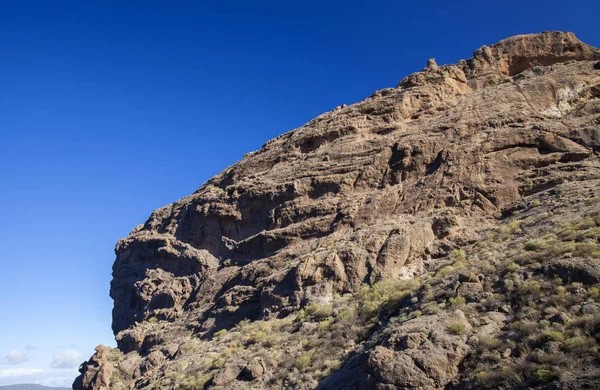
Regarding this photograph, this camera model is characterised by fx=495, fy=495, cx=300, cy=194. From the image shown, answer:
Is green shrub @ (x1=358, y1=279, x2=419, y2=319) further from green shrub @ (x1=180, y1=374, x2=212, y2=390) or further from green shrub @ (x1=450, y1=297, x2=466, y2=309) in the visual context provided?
green shrub @ (x1=180, y1=374, x2=212, y2=390)

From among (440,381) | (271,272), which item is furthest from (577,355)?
(271,272)

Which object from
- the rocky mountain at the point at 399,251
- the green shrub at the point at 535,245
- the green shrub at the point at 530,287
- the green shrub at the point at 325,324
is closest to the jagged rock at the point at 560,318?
the rocky mountain at the point at 399,251

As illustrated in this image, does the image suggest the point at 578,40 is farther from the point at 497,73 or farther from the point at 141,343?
the point at 141,343

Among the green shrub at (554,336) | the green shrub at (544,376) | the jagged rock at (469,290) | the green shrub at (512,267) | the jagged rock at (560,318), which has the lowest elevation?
the green shrub at (544,376)

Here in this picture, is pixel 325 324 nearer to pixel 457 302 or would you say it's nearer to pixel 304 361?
pixel 304 361

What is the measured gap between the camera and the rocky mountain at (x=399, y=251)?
13555 mm

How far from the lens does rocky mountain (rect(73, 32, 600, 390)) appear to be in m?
13.6

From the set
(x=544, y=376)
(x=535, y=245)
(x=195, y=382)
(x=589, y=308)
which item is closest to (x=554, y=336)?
(x=589, y=308)

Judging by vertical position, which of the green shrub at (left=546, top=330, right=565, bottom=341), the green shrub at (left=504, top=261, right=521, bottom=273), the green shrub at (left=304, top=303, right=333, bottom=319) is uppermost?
the green shrub at (left=304, top=303, right=333, bottom=319)

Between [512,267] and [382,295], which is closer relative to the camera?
[512,267]

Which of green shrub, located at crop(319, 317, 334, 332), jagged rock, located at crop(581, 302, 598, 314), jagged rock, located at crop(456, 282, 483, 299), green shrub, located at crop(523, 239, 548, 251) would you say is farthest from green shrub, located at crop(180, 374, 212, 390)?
jagged rock, located at crop(581, 302, 598, 314)

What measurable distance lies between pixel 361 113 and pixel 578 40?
17031 millimetres

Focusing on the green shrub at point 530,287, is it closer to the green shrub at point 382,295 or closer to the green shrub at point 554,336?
the green shrub at point 554,336

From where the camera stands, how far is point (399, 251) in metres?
23.7
